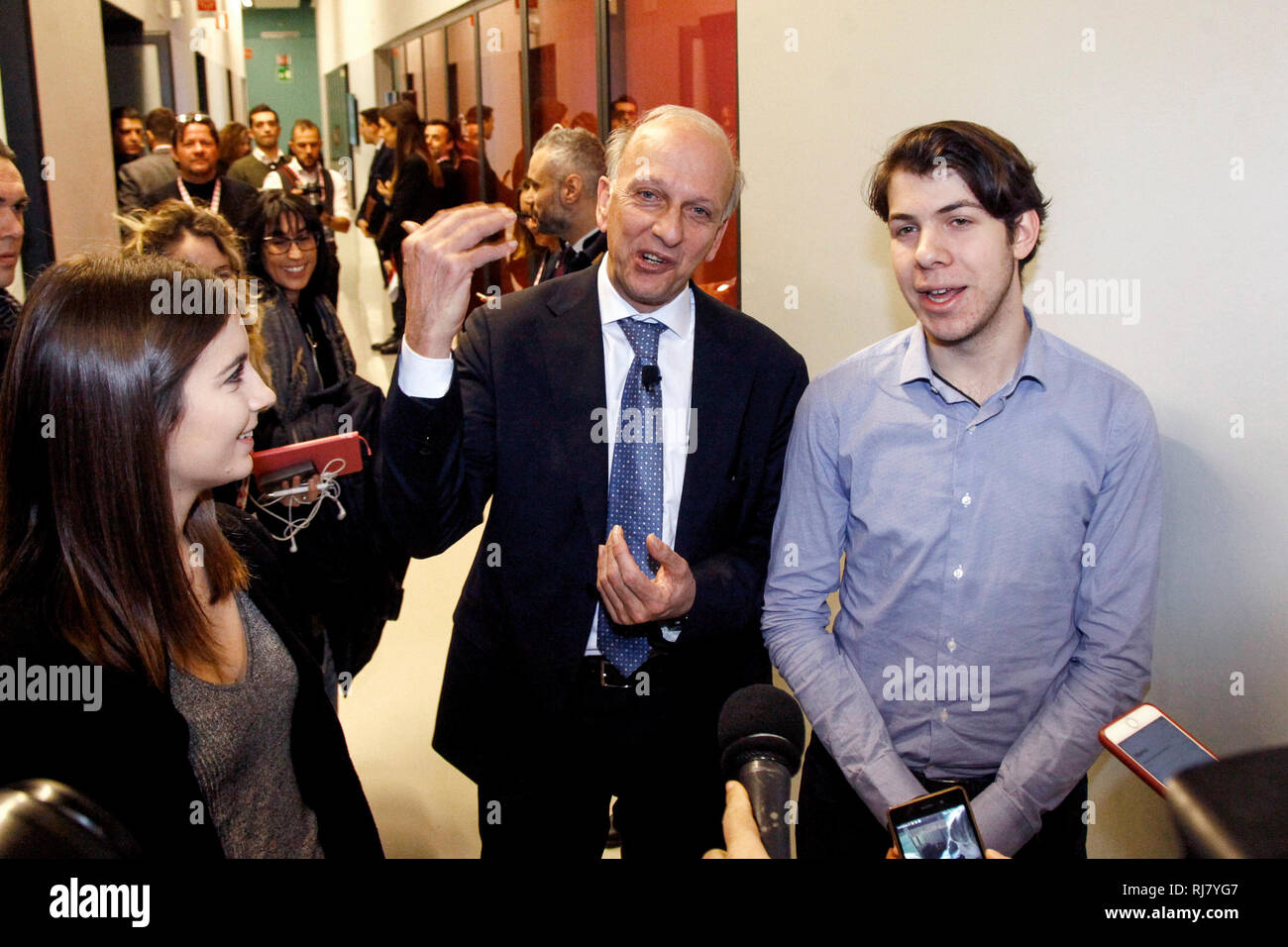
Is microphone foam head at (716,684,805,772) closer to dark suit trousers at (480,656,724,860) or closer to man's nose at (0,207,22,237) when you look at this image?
dark suit trousers at (480,656,724,860)

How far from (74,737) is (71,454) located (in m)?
0.36

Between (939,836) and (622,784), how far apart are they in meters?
1.04

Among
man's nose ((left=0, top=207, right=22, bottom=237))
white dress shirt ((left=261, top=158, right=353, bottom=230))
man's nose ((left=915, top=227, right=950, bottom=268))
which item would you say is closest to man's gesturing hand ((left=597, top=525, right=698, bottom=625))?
man's nose ((left=915, top=227, right=950, bottom=268))

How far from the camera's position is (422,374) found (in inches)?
61.1

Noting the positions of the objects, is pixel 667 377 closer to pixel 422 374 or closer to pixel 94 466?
pixel 422 374

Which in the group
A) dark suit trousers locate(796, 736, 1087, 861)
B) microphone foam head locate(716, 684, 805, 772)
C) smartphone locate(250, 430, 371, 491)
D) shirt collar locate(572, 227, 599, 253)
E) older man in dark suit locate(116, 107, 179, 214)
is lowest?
dark suit trousers locate(796, 736, 1087, 861)

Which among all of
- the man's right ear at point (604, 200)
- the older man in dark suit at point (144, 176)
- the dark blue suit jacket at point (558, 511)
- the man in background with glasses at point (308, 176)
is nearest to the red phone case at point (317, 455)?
the dark blue suit jacket at point (558, 511)

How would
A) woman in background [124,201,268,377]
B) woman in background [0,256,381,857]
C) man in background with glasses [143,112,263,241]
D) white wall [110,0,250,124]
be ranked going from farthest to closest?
white wall [110,0,250,124] → man in background with glasses [143,112,263,241] → woman in background [124,201,268,377] → woman in background [0,256,381,857]

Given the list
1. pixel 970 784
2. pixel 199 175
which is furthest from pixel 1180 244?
pixel 199 175

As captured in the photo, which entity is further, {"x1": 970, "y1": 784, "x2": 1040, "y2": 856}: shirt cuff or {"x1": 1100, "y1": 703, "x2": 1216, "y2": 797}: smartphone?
{"x1": 970, "y1": 784, "x2": 1040, "y2": 856}: shirt cuff

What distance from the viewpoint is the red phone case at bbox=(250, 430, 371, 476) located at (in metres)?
2.08
